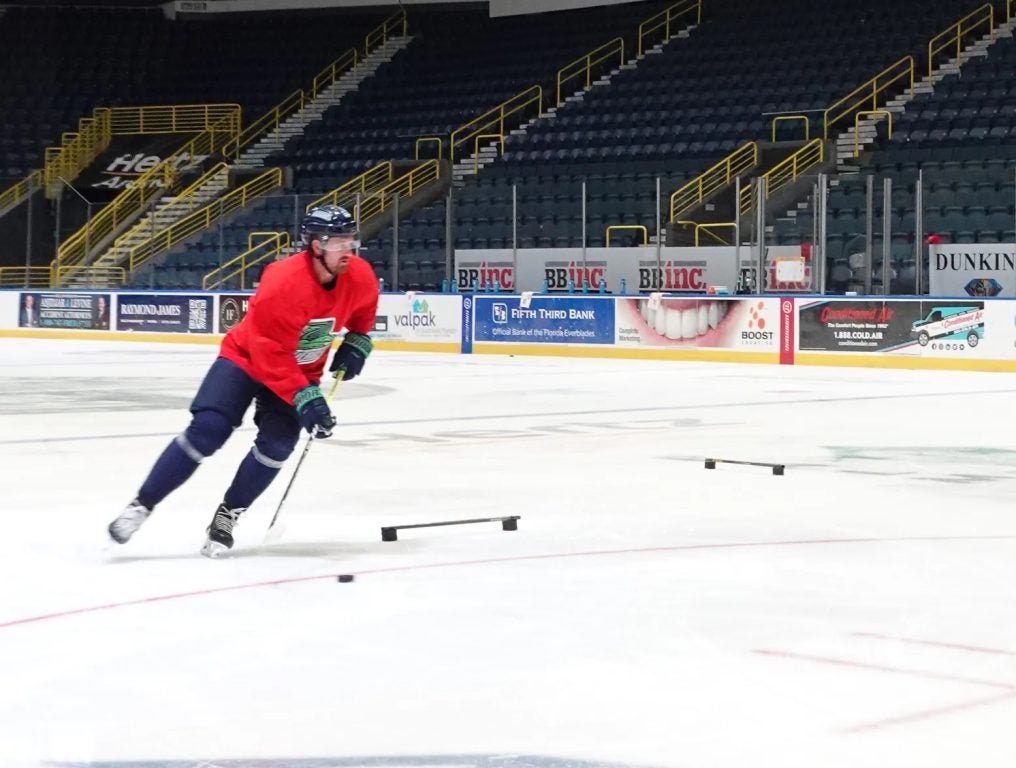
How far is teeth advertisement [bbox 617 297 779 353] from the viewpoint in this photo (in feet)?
70.7

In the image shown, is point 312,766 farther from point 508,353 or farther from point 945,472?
point 508,353

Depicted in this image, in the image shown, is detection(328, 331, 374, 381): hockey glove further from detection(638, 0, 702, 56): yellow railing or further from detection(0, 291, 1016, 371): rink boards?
detection(638, 0, 702, 56): yellow railing

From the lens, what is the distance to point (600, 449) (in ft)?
35.1

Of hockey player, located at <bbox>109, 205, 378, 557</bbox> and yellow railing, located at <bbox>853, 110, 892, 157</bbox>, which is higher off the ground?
yellow railing, located at <bbox>853, 110, 892, 157</bbox>

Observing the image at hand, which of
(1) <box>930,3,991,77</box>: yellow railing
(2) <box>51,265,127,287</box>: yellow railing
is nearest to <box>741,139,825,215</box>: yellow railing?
(1) <box>930,3,991,77</box>: yellow railing

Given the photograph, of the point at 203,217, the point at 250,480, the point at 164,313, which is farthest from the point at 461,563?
the point at 203,217

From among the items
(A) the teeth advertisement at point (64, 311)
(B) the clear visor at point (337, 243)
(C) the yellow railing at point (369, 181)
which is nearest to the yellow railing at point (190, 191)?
(A) the teeth advertisement at point (64, 311)

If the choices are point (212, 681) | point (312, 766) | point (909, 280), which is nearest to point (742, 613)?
point (212, 681)

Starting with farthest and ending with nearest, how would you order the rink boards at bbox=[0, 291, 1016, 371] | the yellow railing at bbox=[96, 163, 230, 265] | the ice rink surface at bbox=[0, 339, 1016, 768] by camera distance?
the yellow railing at bbox=[96, 163, 230, 265] < the rink boards at bbox=[0, 291, 1016, 371] < the ice rink surface at bbox=[0, 339, 1016, 768]

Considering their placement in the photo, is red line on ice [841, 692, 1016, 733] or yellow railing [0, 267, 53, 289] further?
yellow railing [0, 267, 53, 289]

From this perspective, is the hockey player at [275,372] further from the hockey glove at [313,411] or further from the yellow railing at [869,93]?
the yellow railing at [869,93]

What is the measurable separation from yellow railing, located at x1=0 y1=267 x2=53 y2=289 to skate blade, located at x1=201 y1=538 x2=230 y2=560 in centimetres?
2733

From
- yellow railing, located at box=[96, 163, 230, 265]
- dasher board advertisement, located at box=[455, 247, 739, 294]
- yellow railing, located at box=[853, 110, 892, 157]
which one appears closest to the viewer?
dasher board advertisement, located at box=[455, 247, 739, 294]

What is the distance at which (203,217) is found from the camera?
31.9 meters
